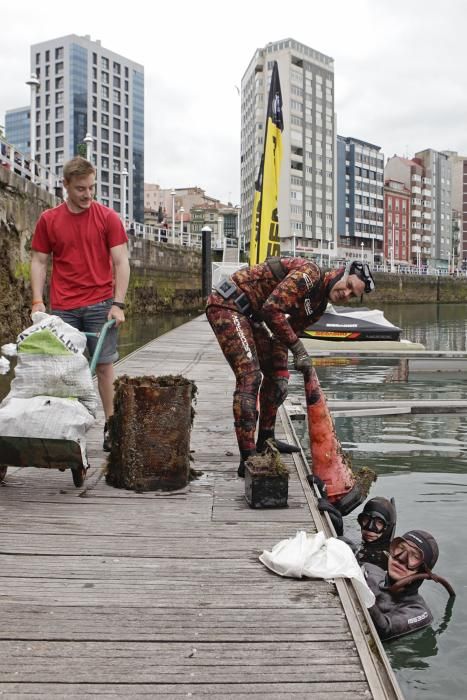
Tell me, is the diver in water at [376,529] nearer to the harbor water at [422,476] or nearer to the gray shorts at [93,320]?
Answer: the harbor water at [422,476]

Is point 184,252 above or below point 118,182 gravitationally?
below

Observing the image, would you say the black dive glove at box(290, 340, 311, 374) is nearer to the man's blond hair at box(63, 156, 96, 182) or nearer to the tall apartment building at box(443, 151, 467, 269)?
the man's blond hair at box(63, 156, 96, 182)

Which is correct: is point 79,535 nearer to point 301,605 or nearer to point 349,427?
point 301,605

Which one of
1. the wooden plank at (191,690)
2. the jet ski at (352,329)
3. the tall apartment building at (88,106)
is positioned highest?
the tall apartment building at (88,106)

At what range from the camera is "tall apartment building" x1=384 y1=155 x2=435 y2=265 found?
117 metres

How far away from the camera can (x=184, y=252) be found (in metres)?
46.9

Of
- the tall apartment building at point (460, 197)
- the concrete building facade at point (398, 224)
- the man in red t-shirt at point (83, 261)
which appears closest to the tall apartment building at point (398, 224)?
the concrete building facade at point (398, 224)

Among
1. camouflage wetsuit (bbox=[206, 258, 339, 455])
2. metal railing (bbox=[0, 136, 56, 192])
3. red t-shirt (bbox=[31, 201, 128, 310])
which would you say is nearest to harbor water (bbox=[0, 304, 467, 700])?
camouflage wetsuit (bbox=[206, 258, 339, 455])

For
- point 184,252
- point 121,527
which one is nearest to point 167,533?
point 121,527

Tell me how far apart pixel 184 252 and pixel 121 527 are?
44.0 m

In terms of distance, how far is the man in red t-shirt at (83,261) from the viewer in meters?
4.50

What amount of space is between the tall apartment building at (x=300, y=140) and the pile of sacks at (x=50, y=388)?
85.3 meters

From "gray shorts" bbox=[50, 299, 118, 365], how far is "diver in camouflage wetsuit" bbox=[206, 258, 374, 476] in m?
0.65

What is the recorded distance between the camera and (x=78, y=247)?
4520 millimetres
